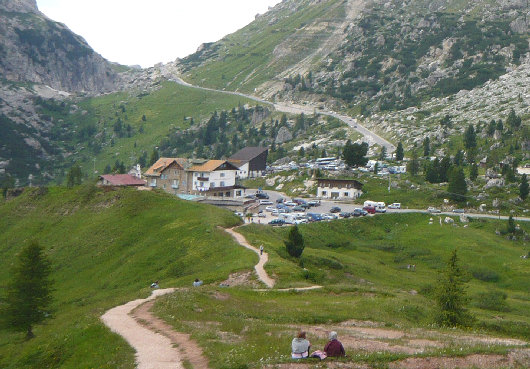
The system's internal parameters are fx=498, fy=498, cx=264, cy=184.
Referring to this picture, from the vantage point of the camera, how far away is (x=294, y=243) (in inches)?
2451

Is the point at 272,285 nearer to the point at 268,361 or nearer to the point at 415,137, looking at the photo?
the point at 268,361

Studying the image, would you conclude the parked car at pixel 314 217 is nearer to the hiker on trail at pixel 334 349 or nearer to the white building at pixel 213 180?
the white building at pixel 213 180

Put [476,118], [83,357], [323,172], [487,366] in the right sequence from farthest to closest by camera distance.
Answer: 1. [476,118]
2. [323,172]
3. [83,357]
4. [487,366]

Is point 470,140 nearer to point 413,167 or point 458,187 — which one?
point 413,167

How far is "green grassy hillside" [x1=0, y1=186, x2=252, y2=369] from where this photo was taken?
110 feet

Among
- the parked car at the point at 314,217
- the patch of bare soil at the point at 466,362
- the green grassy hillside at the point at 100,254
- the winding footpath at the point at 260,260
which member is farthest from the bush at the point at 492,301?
the patch of bare soil at the point at 466,362

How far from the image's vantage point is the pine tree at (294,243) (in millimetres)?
62062

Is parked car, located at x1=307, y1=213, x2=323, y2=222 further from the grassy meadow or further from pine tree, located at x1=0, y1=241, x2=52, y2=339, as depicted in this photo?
pine tree, located at x1=0, y1=241, x2=52, y2=339

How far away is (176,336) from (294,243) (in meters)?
35.1

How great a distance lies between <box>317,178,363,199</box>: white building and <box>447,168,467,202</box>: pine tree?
21507 millimetres

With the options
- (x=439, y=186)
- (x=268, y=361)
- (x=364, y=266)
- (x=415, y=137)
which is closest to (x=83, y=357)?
(x=268, y=361)

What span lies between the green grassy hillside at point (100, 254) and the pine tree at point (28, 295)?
1580 mm

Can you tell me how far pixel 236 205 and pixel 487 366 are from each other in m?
86.0

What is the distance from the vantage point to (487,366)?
21062 mm
